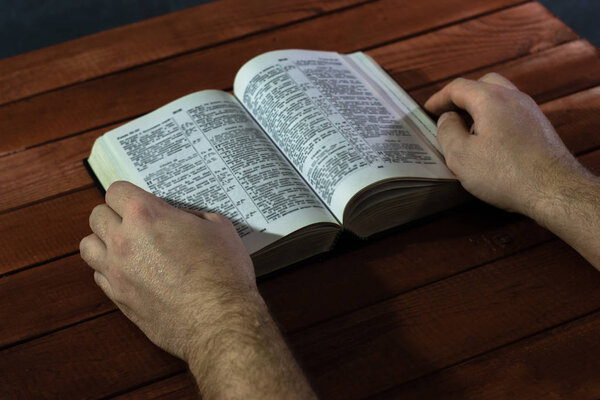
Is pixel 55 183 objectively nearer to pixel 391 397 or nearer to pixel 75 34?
pixel 391 397

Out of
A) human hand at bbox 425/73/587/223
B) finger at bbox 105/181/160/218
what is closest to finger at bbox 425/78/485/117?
human hand at bbox 425/73/587/223

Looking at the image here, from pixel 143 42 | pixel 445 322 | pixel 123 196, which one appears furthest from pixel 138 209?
pixel 143 42

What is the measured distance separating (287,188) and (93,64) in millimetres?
500

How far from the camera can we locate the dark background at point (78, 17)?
91.4 inches

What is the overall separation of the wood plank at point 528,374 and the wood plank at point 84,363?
0.27m

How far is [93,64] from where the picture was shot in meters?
1.24

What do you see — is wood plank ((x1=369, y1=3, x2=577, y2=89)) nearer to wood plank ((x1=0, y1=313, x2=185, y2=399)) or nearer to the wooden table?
the wooden table

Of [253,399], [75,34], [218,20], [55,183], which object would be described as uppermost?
[75,34]

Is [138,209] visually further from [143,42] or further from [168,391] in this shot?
[143,42]

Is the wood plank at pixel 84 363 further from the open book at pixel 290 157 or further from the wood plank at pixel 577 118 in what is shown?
the wood plank at pixel 577 118

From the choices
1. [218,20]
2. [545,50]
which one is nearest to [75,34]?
[218,20]

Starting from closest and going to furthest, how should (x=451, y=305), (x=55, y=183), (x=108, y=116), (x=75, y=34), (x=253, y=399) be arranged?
(x=253, y=399) < (x=451, y=305) < (x=55, y=183) < (x=108, y=116) < (x=75, y=34)

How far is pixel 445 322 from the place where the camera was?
2.83ft

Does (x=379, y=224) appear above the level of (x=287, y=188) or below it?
below
